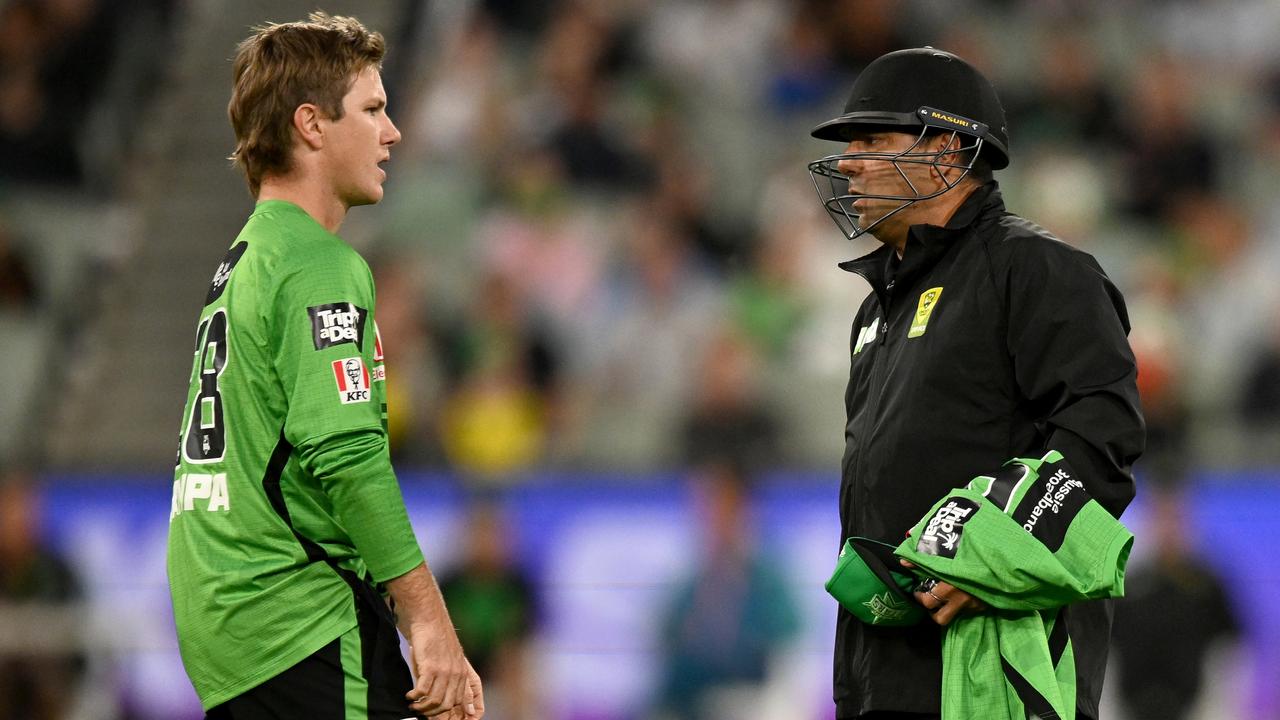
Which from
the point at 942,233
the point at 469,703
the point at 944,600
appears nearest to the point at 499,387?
the point at 942,233

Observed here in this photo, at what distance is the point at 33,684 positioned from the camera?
8.53 m

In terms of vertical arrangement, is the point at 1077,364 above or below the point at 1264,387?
above

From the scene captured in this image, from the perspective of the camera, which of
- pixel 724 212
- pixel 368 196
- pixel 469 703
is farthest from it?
pixel 724 212

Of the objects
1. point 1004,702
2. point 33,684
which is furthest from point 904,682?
point 33,684

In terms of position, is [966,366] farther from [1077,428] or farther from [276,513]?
[276,513]

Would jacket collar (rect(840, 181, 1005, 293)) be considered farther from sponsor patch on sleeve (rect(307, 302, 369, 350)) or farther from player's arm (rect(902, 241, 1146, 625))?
sponsor patch on sleeve (rect(307, 302, 369, 350))

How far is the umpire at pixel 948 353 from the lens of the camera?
11.4 ft

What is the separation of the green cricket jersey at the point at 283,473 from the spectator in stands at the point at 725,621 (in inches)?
170

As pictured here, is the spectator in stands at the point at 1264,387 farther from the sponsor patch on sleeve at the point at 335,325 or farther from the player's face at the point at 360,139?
the sponsor patch on sleeve at the point at 335,325

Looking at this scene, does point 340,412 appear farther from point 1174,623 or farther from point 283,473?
point 1174,623

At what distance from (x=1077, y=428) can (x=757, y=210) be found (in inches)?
271

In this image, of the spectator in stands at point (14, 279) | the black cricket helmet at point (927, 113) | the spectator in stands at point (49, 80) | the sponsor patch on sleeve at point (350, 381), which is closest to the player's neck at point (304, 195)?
the sponsor patch on sleeve at point (350, 381)

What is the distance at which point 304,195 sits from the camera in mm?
3648

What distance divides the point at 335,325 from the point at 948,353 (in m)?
1.31
